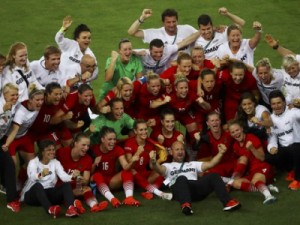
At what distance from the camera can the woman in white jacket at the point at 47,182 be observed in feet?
41.3

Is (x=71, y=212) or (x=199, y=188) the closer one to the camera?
(x=71, y=212)

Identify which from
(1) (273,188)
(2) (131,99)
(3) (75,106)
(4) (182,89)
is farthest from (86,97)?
(1) (273,188)

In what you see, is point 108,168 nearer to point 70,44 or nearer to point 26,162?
point 26,162

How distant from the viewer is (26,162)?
44.5ft

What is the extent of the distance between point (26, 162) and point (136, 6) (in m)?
7.29

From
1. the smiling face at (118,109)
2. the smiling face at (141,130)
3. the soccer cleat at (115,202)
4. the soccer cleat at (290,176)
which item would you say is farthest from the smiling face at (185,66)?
the soccer cleat at (115,202)

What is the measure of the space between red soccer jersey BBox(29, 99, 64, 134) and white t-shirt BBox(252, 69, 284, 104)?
2767 millimetres

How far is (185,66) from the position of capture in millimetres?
14078

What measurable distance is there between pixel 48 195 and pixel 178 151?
178 cm

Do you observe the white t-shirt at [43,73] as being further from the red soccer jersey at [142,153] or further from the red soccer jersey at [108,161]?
the red soccer jersey at [142,153]

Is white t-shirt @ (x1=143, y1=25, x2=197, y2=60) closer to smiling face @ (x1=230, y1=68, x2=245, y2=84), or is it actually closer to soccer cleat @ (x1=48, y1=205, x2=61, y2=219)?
smiling face @ (x1=230, y1=68, x2=245, y2=84)

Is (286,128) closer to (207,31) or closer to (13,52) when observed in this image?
(207,31)

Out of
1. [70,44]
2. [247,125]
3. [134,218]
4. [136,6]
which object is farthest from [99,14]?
[134,218]

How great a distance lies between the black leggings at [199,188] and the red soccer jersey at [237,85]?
6.17 ft
